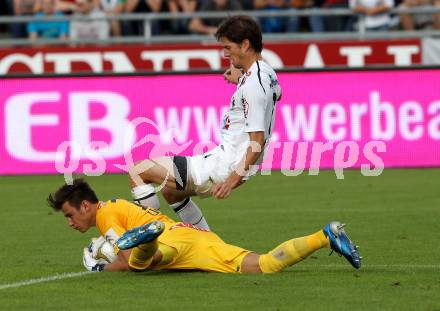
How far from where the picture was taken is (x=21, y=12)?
80.3 ft

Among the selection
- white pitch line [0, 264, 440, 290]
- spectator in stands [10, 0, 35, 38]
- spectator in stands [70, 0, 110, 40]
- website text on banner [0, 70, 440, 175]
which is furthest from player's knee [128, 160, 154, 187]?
spectator in stands [10, 0, 35, 38]

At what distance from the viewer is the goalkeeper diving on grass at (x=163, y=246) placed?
9.73m

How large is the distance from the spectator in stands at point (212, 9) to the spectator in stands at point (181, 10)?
153mm

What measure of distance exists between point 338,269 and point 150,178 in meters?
1.72

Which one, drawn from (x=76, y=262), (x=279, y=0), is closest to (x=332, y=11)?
(x=279, y=0)

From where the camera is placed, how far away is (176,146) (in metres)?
18.9

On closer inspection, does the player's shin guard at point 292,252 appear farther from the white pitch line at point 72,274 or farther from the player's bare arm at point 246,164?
the white pitch line at point 72,274

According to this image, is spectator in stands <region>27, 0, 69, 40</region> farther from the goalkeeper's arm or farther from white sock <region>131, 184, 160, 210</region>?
the goalkeeper's arm

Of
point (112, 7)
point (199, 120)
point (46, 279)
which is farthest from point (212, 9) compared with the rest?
point (46, 279)

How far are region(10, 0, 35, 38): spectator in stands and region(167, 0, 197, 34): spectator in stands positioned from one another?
2605mm

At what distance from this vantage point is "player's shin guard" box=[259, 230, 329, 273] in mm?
9656

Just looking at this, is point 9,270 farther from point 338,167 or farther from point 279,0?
point 279,0

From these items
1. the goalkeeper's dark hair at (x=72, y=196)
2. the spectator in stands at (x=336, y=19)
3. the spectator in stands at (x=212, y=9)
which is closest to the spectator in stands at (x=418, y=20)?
the spectator in stands at (x=336, y=19)

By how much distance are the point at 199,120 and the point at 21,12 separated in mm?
6627
